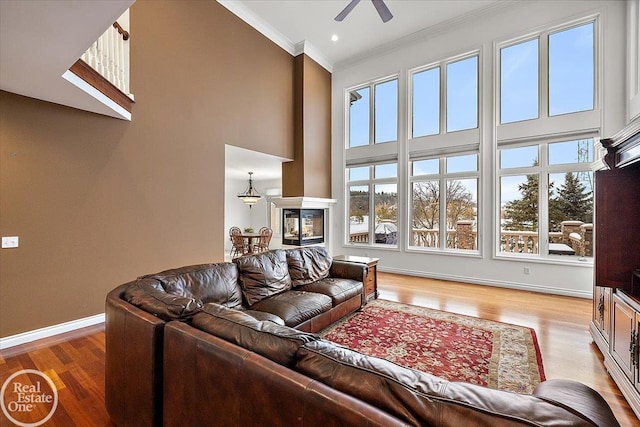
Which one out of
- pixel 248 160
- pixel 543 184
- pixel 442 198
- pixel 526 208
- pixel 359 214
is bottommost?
pixel 359 214

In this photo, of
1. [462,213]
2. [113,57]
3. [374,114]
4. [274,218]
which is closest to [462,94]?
[374,114]

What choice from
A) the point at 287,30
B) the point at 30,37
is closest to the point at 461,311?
the point at 30,37

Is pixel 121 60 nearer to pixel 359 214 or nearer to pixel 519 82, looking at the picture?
pixel 359 214

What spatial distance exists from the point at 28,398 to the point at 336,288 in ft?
9.00

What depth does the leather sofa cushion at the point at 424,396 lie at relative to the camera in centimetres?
71

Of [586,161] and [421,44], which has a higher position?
[421,44]

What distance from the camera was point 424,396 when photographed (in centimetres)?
83

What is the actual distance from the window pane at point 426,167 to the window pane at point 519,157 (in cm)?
118

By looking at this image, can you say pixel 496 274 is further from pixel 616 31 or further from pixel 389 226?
pixel 616 31

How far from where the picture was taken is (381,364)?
1.00 meters

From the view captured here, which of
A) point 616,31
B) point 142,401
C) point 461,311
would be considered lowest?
point 461,311

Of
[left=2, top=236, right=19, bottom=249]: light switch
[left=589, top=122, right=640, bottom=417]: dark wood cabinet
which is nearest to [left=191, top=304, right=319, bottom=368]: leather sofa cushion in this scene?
[left=589, top=122, right=640, bottom=417]: dark wood cabinet

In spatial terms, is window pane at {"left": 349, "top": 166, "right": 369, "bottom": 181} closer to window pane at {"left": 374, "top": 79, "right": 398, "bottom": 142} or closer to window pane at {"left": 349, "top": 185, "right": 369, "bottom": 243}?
window pane at {"left": 349, "top": 185, "right": 369, "bottom": 243}

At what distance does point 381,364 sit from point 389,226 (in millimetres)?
5900
